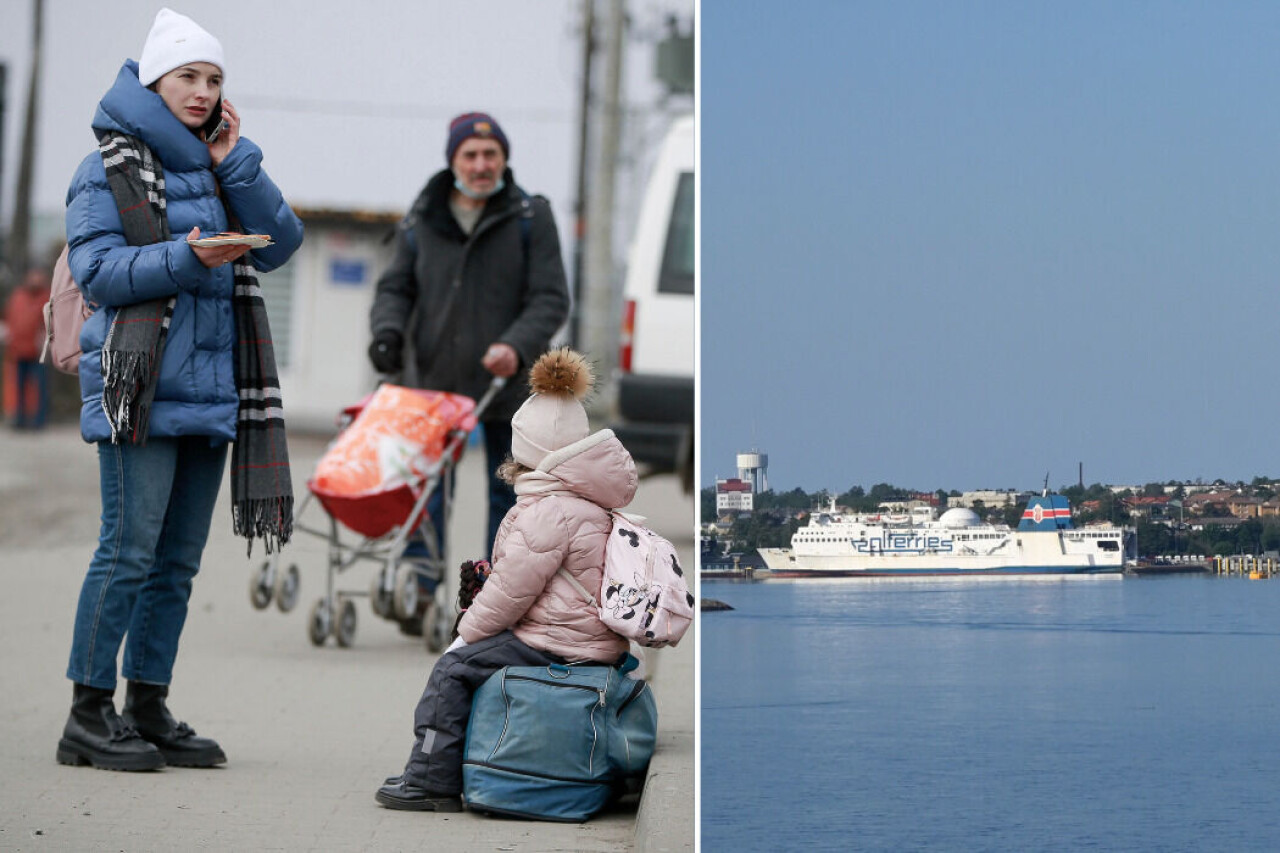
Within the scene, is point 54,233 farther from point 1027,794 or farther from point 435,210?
point 1027,794

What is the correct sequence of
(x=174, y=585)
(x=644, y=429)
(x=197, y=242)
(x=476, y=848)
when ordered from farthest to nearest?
(x=644, y=429) < (x=174, y=585) < (x=197, y=242) < (x=476, y=848)

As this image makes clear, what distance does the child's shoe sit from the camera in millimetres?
4551

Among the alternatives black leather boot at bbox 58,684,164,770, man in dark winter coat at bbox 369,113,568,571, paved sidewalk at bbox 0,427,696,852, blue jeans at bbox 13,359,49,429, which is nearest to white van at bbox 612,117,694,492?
paved sidewalk at bbox 0,427,696,852

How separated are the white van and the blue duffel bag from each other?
21.3ft

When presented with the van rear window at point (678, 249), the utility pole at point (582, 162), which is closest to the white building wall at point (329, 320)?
the utility pole at point (582, 162)

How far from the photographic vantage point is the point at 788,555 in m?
3.74

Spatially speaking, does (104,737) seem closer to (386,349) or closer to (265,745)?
(265,745)

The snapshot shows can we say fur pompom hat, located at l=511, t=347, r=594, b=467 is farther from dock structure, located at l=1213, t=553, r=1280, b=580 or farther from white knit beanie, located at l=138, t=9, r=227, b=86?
dock structure, located at l=1213, t=553, r=1280, b=580

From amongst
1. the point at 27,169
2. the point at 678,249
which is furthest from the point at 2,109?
the point at 678,249

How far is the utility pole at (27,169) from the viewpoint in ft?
93.5

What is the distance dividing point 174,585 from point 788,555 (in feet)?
6.04

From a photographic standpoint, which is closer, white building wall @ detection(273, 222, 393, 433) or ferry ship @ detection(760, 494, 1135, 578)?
ferry ship @ detection(760, 494, 1135, 578)

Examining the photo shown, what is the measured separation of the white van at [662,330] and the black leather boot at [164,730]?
239 inches

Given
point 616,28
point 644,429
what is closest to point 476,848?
point 644,429
